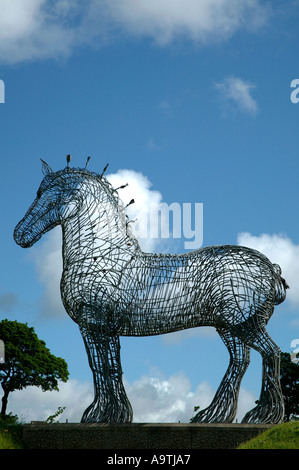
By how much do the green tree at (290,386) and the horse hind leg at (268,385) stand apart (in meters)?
10.3

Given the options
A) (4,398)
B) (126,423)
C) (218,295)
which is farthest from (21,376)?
(218,295)

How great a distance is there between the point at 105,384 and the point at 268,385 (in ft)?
11.6

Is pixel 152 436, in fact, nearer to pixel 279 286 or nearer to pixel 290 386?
pixel 279 286

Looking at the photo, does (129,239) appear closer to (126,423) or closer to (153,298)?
(153,298)

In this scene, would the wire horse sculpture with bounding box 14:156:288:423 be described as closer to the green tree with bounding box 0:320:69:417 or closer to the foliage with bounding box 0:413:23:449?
the foliage with bounding box 0:413:23:449

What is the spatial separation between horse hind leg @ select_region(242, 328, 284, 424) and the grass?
53 cm

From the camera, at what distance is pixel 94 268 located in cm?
1256

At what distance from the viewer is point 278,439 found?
10609 mm

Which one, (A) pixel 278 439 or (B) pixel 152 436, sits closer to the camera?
(A) pixel 278 439

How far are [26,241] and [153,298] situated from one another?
3724 mm

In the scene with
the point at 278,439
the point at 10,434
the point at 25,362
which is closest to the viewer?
the point at 278,439

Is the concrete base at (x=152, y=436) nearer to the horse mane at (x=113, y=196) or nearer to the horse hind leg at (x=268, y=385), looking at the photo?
the horse hind leg at (x=268, y=385)

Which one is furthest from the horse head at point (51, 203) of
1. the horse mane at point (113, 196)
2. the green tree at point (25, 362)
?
the green tree at point (25, 362)

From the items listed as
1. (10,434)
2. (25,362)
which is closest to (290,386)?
(25,362)
